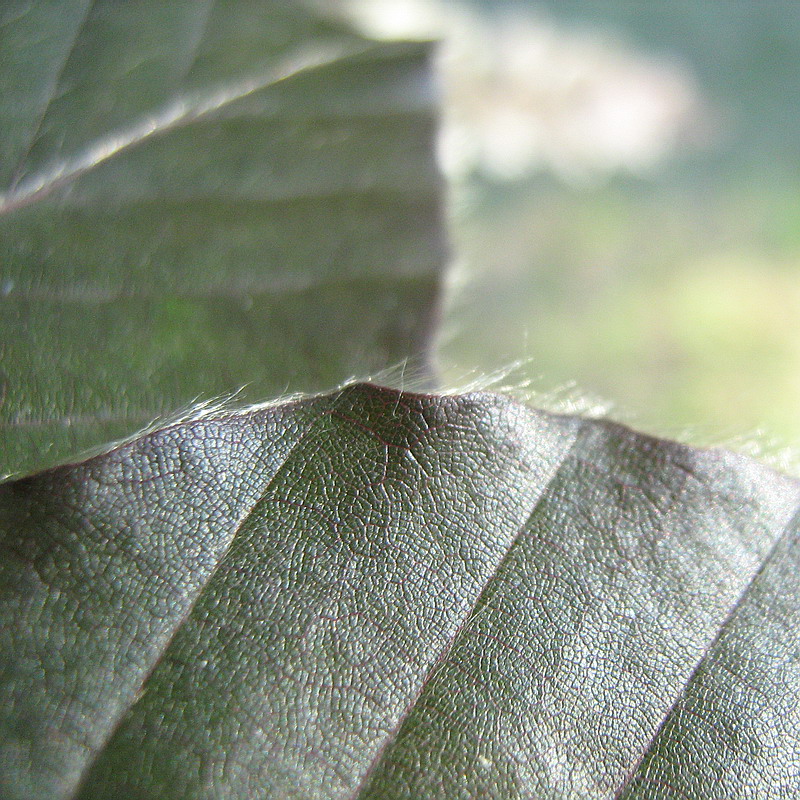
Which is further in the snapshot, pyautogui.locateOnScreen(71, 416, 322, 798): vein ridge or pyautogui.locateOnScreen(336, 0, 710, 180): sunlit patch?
pyautogui.locateOnScreen(336, 0, 710, 180): sunlit patch

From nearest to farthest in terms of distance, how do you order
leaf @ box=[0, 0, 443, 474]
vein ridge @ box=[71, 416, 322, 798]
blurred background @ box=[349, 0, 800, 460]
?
vein ridge @ box=[71, 416, 322, 798]
leaf @ box=[0, 0, 443, 474]
blurred background @ box=[349, 0, 800, 460]

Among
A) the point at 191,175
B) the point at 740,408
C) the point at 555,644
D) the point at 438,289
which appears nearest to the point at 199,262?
the point at 191,175

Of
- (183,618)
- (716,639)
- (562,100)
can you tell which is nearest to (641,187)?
(562,100)

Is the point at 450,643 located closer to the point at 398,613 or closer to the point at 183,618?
the point at 398,613

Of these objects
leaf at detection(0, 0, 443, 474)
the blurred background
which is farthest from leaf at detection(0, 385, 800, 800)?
the blurred background

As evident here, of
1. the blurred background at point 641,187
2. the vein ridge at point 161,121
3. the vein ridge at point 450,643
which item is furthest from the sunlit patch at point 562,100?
the vein ridge at point 450,643

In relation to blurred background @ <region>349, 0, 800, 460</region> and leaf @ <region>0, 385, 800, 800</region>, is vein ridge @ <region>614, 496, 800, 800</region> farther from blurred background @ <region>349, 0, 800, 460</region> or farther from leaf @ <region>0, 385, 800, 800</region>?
blurred background @ <region>349, 0, 800, 460</region>

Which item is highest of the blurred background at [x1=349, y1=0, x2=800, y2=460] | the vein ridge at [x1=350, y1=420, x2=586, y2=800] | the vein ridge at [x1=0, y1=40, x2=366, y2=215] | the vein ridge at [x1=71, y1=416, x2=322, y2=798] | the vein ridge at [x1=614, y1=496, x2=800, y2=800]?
the vein ridge at [x1=0, y1=40, x2=366, y2=215]
